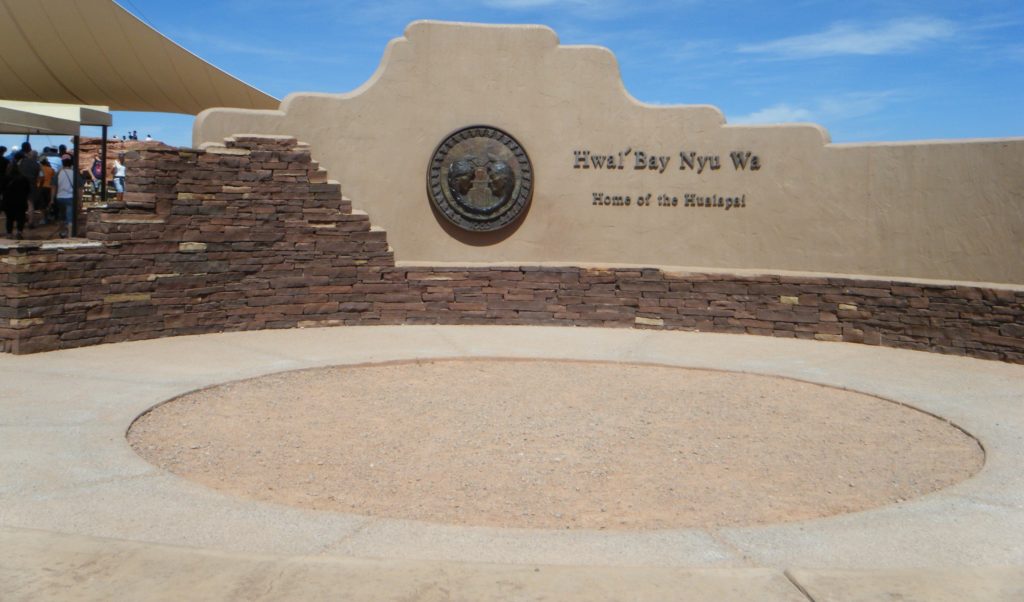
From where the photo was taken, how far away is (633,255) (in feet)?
40.4

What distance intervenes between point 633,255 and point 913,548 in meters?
8.26

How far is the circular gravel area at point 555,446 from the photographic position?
204 inches

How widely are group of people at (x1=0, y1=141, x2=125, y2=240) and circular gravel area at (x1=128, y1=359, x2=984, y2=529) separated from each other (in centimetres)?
989

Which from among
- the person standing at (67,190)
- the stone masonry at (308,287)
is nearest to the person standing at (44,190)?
the person standing at (67,190)

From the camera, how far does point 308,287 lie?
11328 mm

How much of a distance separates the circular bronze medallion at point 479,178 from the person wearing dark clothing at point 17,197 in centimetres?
818

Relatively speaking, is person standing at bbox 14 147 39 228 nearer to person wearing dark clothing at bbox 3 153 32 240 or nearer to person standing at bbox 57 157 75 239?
person wearing dark clothing at bbox 3 153 32 240

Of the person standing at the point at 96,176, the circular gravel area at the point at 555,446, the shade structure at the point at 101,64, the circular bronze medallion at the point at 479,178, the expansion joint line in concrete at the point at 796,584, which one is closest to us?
the expansion joint line in concrete at the point at 796,584

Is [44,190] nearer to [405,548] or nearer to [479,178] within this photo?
[479,178]

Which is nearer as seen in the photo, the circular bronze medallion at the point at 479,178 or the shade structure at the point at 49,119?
the circular bronze medallion at the point at 479,178

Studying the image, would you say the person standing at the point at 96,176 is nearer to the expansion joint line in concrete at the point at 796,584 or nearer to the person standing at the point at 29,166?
the person standing at the point at 29,166

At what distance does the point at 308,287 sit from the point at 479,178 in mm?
2571

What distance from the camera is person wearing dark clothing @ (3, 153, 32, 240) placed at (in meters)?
16.1

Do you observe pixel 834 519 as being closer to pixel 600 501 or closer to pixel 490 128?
pixel 600 501
